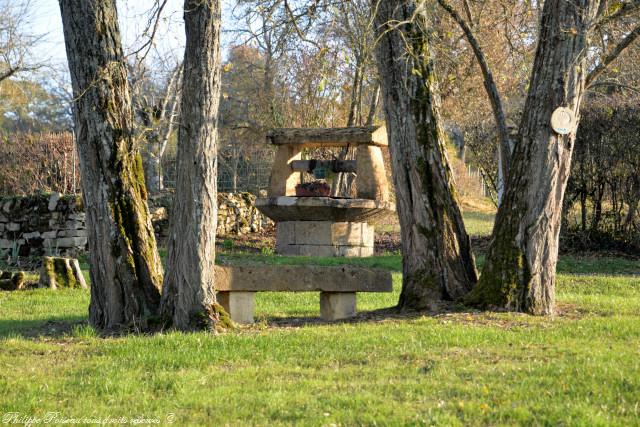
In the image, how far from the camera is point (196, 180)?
7781 mm

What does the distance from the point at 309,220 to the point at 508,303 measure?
922cm

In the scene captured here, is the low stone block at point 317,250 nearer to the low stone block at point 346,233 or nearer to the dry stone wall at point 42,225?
the low stone block at point 346,233

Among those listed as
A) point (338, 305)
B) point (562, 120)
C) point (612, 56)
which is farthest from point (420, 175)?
point (612, 56)

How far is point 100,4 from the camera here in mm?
8258

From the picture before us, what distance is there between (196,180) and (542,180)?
140 inches

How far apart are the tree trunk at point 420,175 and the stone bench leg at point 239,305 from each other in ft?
5.68

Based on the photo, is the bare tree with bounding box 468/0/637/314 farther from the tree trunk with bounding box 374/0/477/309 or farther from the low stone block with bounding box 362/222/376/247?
the low stone block with bounding box 362/222/376/247

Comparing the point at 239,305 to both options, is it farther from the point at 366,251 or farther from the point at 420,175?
the point at 366,251

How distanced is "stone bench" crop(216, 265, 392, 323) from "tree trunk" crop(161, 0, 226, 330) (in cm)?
64

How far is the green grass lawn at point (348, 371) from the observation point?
484 centimetres

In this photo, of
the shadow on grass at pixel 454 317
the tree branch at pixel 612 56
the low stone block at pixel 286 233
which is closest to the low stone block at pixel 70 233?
the low stone block at pixel 286 233

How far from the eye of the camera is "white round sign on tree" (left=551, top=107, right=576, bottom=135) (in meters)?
8.45

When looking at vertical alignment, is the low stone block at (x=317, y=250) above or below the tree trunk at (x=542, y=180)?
below

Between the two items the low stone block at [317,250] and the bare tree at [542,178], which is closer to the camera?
the bare tree at [542,178]
